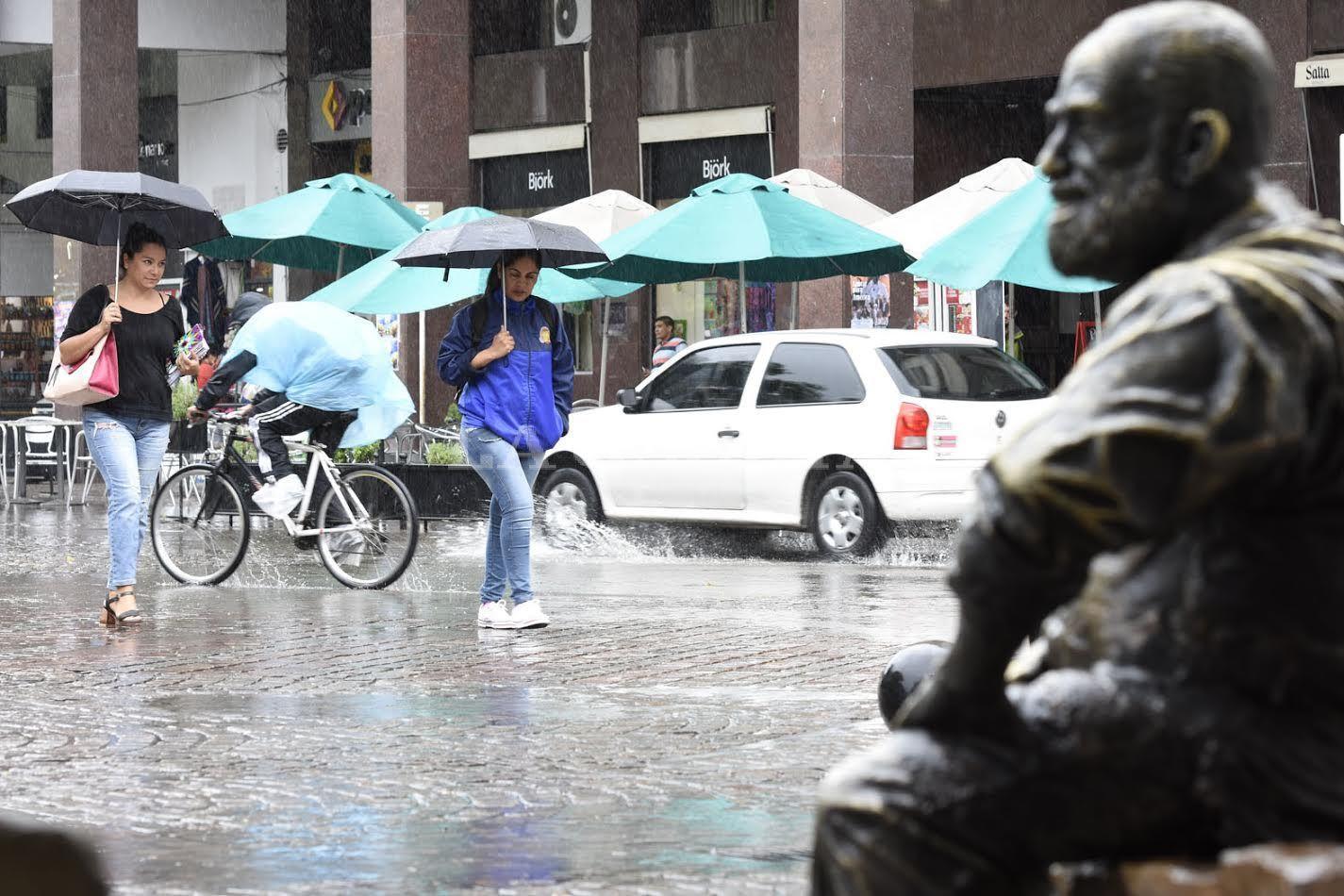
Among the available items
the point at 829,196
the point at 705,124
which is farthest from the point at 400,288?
the point at 705,124

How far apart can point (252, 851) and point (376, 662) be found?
4.27 m

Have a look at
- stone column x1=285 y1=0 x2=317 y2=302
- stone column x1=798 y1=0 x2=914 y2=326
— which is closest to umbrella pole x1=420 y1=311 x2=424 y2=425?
stone column x1=798 y1=0 x2=914 y2=326

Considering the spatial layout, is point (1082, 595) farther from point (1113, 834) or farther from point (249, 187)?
point (249, 187)

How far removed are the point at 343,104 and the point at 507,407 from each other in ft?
75.3

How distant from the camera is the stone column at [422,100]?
2459cm

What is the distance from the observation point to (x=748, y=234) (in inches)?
710

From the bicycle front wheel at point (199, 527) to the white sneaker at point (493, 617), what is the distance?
3.11 m

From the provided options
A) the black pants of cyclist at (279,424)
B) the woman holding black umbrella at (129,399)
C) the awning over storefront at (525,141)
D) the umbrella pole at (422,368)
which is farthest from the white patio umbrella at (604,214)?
the woman holding black umbrella at (129,399)

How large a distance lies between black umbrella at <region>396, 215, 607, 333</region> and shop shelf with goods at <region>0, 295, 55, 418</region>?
25520 mm

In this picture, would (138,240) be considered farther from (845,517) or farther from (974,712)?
(974,712)

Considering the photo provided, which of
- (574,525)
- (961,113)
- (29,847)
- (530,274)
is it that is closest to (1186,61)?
(29,847)

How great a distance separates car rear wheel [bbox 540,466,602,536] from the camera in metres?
17.8

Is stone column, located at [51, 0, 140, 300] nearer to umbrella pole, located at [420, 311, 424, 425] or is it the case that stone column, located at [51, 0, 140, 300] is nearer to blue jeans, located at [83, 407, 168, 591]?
umbrella pole, located at [420, 311, 424, 425]

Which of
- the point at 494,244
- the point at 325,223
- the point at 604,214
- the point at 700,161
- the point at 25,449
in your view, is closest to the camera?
the point at 494,244
